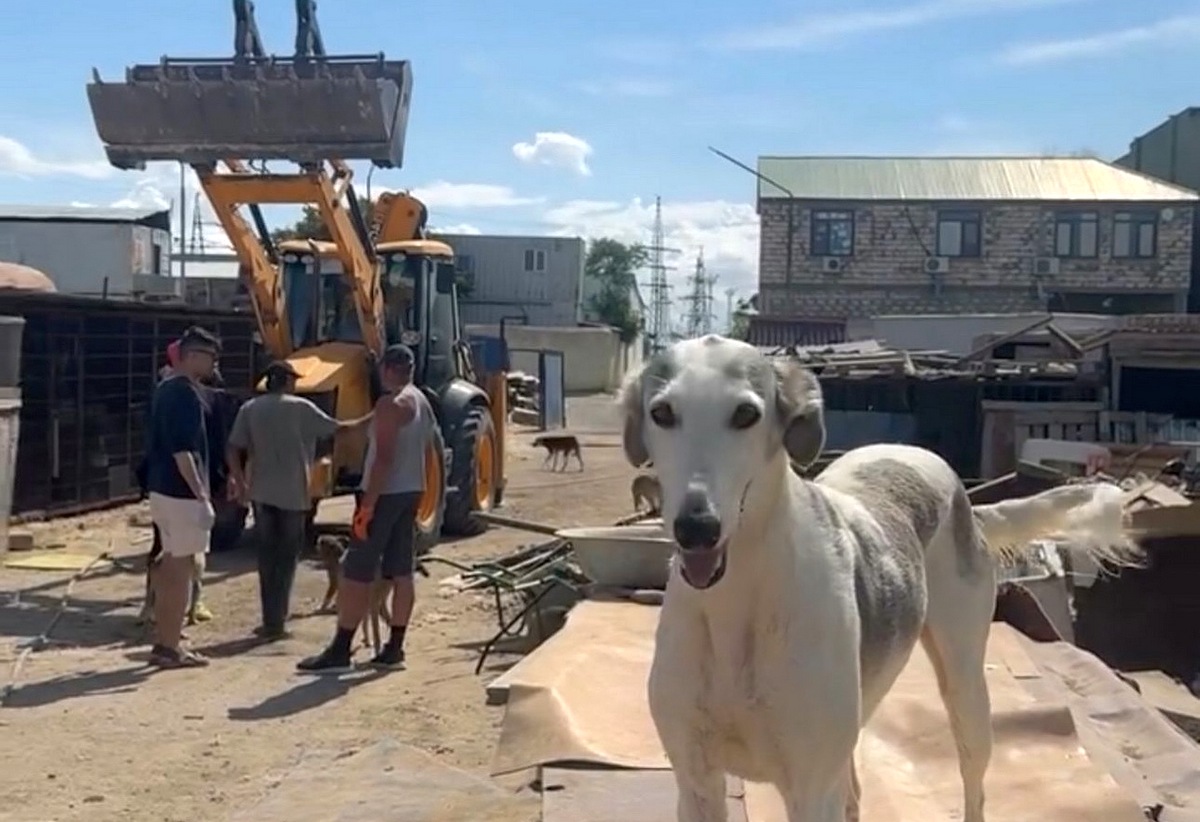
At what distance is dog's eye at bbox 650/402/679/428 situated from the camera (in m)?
3.22

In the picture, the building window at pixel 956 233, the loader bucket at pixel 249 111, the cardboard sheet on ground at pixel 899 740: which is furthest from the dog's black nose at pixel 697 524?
the building window at pixel 956 233

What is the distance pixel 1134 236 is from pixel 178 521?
37.0m

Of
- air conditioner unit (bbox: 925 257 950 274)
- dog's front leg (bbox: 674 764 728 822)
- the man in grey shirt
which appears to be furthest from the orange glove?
air conditioner unit (bbox: 925 257 950 274)

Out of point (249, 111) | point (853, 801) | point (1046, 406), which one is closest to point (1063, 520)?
point (853, 801)

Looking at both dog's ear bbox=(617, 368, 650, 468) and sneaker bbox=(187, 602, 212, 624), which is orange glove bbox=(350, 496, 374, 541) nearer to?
sneaker bbox=(187, 602, 212, 624)

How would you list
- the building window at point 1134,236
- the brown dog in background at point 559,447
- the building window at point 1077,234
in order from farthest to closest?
the building window at point 1077,234 → the building window at point 1134,236 → the brown dog in background at point 559,447

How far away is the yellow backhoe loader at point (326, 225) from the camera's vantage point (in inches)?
451

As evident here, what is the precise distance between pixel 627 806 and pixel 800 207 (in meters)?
38.2

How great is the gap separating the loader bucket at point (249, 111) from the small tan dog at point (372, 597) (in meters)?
3.11

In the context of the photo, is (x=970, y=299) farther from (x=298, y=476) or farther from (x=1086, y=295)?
(x=298, y=476)

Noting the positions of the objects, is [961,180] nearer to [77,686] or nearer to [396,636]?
[396,636]

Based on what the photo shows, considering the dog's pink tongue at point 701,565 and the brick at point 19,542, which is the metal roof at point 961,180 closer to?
the brick at point 19,542

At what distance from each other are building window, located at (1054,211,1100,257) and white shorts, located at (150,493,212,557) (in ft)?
118

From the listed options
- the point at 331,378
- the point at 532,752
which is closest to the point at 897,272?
the point at 331,378
